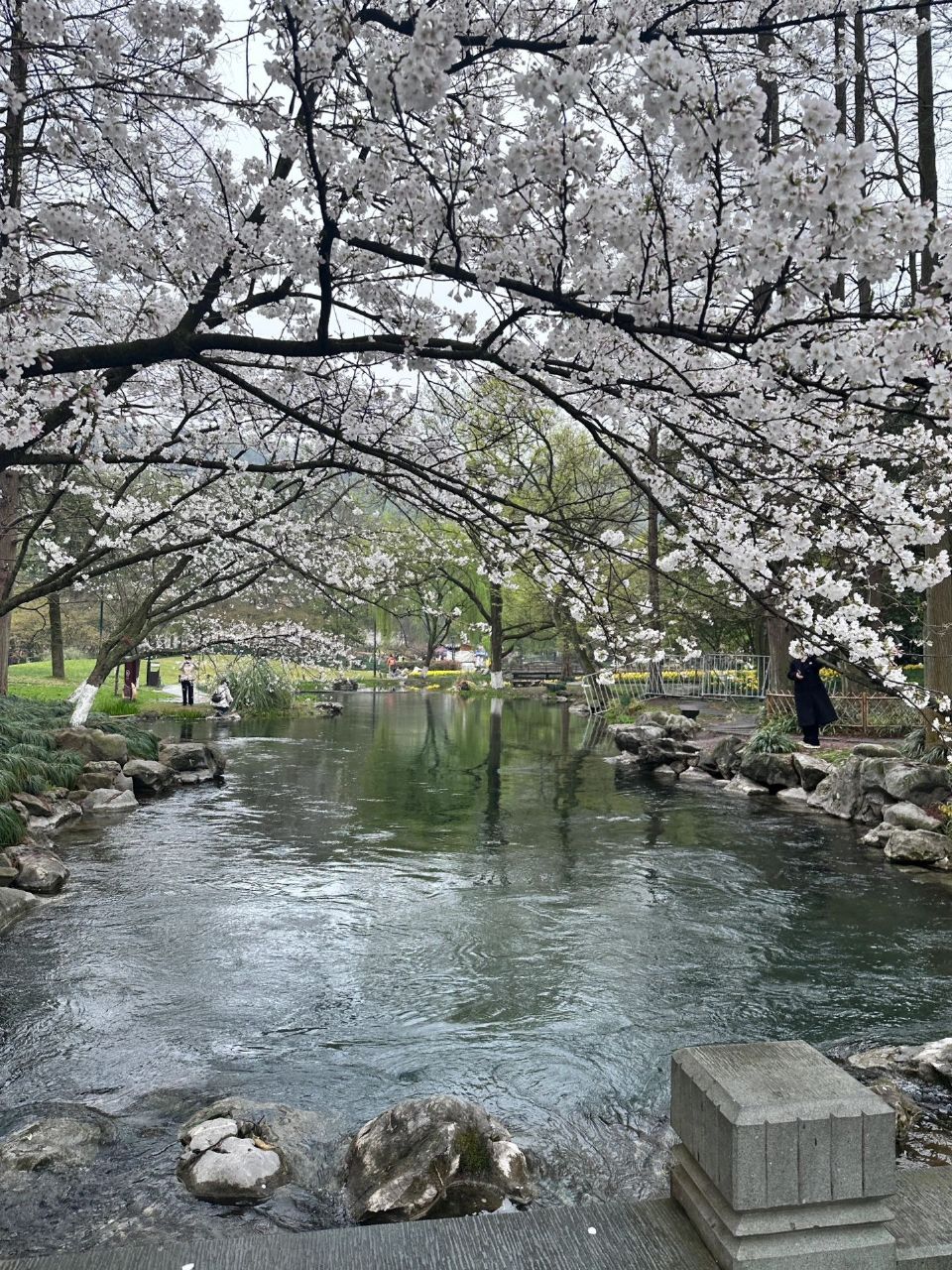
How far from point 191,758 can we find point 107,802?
2.78 meters

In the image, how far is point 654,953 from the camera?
21.1 ft

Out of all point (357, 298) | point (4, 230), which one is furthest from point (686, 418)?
point (4, 230)

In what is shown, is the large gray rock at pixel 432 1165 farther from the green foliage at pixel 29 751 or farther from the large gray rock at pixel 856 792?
the green foliage at pixel 29 751

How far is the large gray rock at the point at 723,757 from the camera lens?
47.8 feet

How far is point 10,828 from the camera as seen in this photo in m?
8.70

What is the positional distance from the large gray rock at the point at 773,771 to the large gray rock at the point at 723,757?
0.70 metres

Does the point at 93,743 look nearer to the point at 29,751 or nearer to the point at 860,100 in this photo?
the point at 29,751

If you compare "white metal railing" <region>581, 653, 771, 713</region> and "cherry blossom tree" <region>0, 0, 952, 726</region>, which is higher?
"cherry blossom tree" <region>0, 0, 952, 726</region>

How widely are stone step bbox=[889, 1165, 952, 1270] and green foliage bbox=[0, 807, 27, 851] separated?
835 cm

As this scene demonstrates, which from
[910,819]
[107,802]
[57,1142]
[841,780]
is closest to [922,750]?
[841,780]

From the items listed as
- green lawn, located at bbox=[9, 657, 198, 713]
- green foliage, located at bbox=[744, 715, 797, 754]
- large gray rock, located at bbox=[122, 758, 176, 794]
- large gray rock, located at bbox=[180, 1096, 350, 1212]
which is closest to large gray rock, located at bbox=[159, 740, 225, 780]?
large gray rock, located at bbox=[122, 758, 176, 794]

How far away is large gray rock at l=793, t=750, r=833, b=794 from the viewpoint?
12.8 metres

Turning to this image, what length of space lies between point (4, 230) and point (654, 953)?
606 centimetres

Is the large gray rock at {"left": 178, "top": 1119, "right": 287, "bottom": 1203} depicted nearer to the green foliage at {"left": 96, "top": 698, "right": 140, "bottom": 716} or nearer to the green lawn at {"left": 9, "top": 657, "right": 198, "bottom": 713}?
the green lawn at {"left": 9, "top": 657, "right": 198, "bottom": 713}
